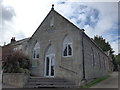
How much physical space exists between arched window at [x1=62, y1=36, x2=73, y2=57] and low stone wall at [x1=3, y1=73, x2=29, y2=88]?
16.1 feet

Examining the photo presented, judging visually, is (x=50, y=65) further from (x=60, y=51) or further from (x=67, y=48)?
(x=67, y=48)

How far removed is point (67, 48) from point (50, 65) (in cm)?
322

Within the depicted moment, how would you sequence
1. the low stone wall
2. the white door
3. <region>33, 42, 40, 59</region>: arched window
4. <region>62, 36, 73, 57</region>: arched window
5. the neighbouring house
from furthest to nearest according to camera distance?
<region>33, 42, 40, 59</region>: arched window → the white door → <region>62, 36, 73, 57</region>: arched window → the neighbouring house → the low stone wall

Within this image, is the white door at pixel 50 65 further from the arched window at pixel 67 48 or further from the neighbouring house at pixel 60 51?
the arched window at pixel 67 48

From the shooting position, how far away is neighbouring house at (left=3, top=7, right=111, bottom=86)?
15016mm

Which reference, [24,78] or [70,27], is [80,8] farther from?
[24,78]

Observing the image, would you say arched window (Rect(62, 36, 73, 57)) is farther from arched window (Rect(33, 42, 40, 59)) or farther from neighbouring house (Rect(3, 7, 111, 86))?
arched window (Rect(33, 42, 40, 59))

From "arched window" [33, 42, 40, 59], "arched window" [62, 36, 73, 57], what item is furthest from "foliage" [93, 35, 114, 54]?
"arched window" [62, 36, 73, 57]

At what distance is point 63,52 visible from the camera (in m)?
16.5

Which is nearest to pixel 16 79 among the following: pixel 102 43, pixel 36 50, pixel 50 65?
pixel 50 65

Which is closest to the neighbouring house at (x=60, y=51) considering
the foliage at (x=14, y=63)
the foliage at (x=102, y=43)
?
the foliage at (x=14, y=63)

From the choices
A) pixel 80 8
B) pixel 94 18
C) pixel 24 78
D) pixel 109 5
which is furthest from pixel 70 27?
pixel 24 78

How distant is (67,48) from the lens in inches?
637

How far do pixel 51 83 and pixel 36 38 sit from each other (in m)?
8.09
